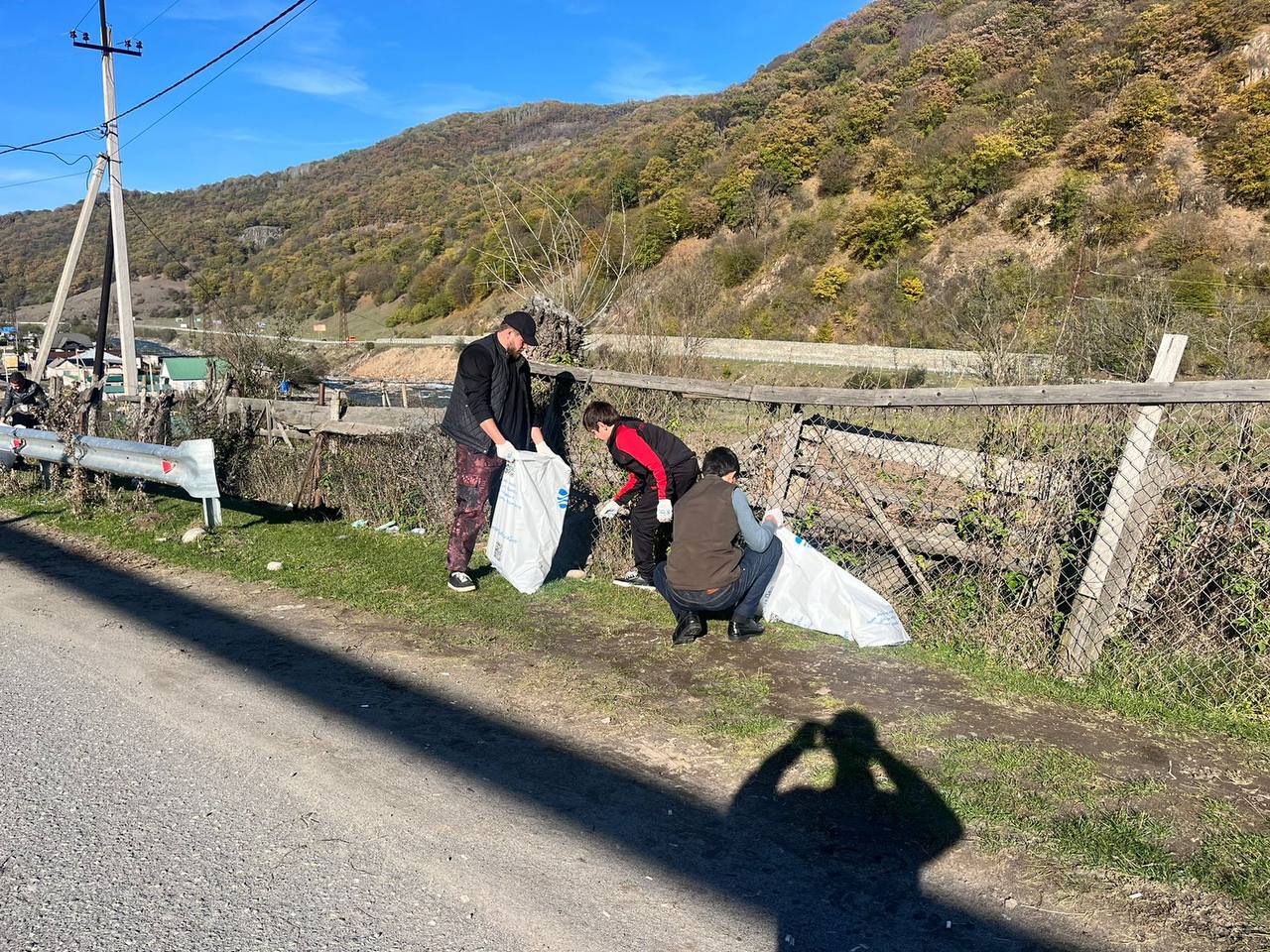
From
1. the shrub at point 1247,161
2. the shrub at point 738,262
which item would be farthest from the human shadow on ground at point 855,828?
the shrub at point 738,262

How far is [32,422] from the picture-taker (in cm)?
1030

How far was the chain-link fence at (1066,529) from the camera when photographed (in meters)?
4.19

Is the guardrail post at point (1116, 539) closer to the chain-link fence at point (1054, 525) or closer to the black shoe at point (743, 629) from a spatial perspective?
the chain-link fence at point (1054, 525)

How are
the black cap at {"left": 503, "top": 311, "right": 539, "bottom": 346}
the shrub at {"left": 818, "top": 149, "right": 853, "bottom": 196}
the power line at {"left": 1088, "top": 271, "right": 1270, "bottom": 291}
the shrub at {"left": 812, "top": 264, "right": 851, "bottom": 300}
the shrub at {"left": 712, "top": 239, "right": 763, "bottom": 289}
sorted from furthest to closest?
the shrub at {"left": 818, "top": 149, "right": 853, "bottom": 196}, the shrub at {"left": 712, "top": 239, "right": 763, "bottom": 289}, the shrub at {"left": 812, "top": 264, "right": 851, "bottom": 300}, the power line at {"left": 1088, "top": 271, "right": 1270, "bottom": 291}, the black cap at {"left": 503, "top": 311, "right": 539, "bottom": 346}

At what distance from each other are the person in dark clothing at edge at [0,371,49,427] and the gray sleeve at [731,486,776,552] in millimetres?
9302

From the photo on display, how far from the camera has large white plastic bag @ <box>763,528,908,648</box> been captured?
16.0 feet

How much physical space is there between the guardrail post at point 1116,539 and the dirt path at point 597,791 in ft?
2.02

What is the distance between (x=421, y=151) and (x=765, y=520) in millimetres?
139417

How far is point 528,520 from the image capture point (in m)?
5.68

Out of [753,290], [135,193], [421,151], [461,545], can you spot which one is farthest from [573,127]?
[461,545]

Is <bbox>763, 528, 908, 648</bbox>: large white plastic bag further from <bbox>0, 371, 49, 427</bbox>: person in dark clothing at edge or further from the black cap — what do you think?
<bbox>0, 371, 49, 427</bbox>: person in dark clothing at edge

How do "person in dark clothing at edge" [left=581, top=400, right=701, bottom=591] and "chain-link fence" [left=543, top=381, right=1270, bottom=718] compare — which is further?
"person in dark clothing at edge" [left=581, top=400, right=701, bottom=591]

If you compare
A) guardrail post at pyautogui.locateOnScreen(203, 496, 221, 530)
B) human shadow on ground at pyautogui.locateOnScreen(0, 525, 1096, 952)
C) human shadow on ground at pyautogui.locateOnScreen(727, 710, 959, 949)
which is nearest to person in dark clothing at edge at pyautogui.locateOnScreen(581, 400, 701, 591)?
human shadow on ground at pyautogui.locateOnScreen(0, 525, 1096, 952)

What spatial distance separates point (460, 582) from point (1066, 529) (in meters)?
3.84
